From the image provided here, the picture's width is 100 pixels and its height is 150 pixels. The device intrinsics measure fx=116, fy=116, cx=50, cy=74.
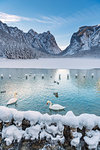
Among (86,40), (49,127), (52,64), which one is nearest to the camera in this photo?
(49,127)

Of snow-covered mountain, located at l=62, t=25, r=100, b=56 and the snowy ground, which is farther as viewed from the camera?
snow-covered mountain, located at l=62, t=25, r=100, b=56

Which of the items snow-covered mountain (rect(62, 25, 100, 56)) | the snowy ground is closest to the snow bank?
the snowy ground

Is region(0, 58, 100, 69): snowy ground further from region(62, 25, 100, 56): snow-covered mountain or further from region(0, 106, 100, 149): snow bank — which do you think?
region(62, 25, 100, 56): snow-covered mountain

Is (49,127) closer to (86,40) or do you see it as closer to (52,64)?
(52,64)

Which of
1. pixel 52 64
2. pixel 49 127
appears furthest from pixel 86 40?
pixel 49 127

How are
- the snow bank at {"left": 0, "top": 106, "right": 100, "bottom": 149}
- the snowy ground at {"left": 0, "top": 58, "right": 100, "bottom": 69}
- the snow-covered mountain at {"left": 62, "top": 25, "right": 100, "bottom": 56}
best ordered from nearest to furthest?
the snow bank at {"left": 0, "top": 106, "right": 100, "bottom": 149} → the snowy ground at {"left": 0, "top": 58, "right": 100, "bottom": 69} → the snow-covered mountain at {"left": 62, "top": 25, "right": 100, "bottom": 56}

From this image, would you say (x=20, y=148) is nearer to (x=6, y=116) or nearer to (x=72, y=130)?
(x=6, y=116)

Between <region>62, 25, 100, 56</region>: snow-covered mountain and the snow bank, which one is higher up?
<region>62, 25, 100, 56</region>: snow-covered mountain

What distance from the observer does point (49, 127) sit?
219 inches

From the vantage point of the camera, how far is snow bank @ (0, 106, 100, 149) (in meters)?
5.36

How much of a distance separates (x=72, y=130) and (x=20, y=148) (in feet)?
8.26

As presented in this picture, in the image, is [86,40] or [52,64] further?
[86,40]

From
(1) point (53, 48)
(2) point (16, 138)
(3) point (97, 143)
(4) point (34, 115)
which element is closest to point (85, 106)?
(3) point (97, 143)

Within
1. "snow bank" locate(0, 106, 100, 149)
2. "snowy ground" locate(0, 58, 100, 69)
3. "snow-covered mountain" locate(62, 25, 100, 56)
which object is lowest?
"snow bank" locate(0, 106, 100, 149)
